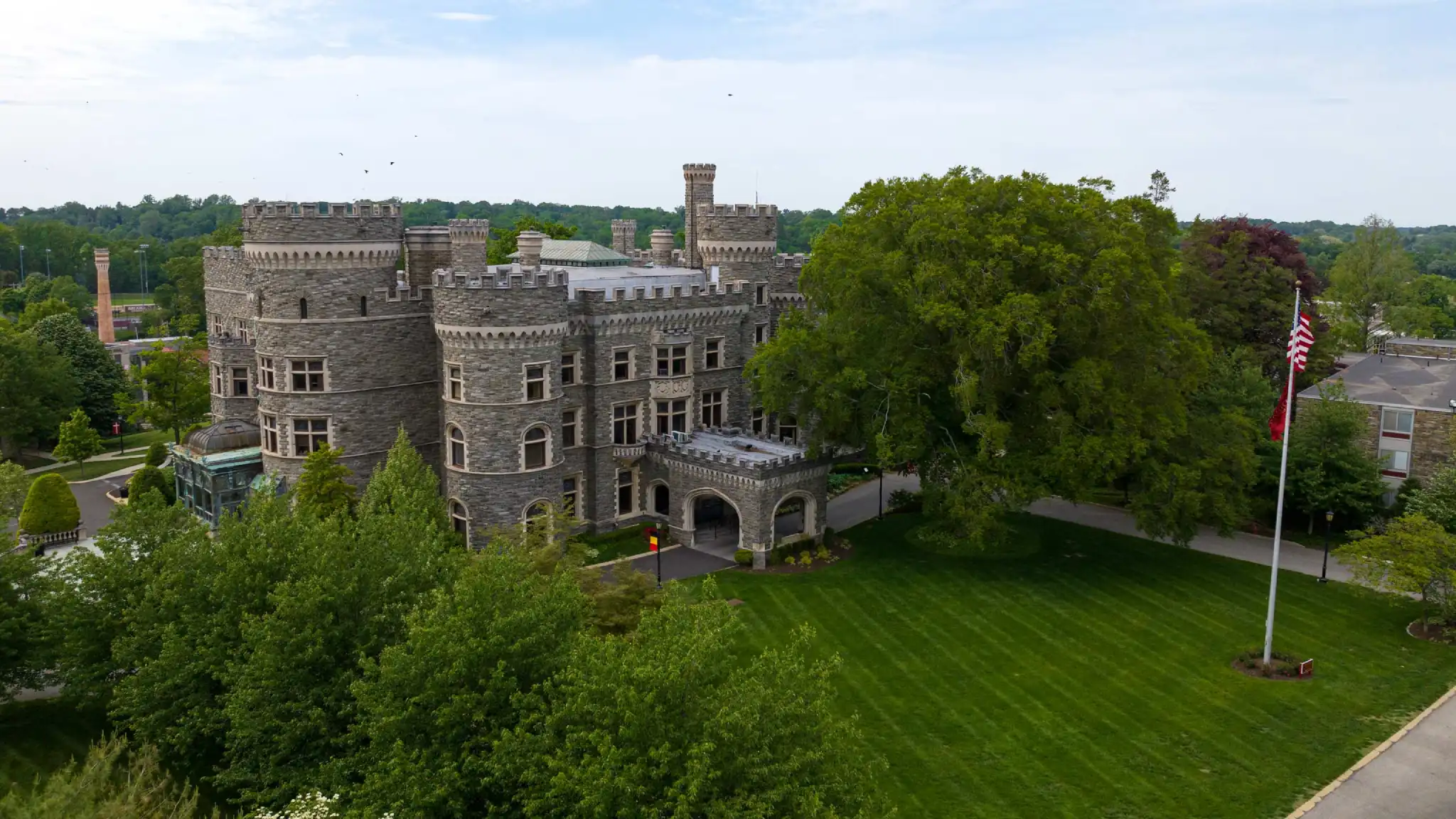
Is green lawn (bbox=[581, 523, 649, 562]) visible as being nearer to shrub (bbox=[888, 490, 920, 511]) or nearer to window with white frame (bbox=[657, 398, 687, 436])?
window with white frame (bbox=[657, 398, 687, 436])

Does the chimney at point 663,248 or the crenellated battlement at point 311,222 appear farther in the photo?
the chimney at point 663,248

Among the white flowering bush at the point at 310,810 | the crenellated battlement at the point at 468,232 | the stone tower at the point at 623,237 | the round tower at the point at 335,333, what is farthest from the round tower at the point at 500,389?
the stone tower at the point at 623,237

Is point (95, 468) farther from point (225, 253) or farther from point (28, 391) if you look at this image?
point (225, 253)

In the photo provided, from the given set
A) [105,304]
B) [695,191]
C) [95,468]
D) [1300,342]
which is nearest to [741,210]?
[695,191]

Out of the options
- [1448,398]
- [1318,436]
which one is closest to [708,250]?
[1318,436]

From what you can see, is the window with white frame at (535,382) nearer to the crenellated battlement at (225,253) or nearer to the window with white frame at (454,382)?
the window with white frame at (454,382)

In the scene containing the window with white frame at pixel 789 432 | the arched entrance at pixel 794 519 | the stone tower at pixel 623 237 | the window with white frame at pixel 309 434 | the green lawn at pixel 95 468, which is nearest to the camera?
the window with white frame at pixel 309 434
